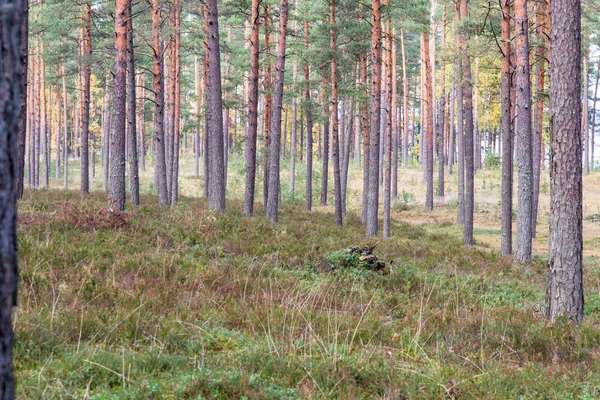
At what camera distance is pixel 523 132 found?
1317 centimetres

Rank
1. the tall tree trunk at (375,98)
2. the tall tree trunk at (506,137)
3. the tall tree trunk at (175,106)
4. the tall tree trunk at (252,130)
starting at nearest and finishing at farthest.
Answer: the tall tree trunk at (506,137) → the tall tree trunk at (375,98) → the tall tree trunk at (252,130) → the tall tree trunk at (175,106)

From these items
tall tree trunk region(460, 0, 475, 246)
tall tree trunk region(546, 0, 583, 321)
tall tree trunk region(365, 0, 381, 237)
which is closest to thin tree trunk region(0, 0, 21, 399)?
tall tree trunk region(546, 0, 583, 321)

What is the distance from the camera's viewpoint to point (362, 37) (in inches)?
907

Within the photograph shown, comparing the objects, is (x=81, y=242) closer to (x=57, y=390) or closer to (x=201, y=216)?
(x=201, y=216)

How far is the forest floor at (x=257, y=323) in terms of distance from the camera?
389cm

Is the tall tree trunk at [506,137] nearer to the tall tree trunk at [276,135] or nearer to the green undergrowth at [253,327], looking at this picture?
the green undergrowth at [253,327]

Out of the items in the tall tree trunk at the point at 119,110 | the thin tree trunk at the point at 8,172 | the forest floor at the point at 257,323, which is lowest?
the forest floor at the point at 257,323

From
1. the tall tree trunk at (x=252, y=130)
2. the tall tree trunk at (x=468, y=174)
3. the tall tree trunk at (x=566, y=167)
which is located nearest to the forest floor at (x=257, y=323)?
the tall tree trunk at (x=566, y=167)

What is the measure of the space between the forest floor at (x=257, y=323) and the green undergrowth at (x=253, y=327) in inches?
0.8

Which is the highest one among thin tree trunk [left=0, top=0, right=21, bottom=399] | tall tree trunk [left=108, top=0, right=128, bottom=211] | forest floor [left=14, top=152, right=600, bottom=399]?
tall tree trunk [left=108, top=0, right=128, bottom=211]

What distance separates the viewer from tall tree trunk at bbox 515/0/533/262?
13125 millimetres

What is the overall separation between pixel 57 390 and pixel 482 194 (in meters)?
32.0

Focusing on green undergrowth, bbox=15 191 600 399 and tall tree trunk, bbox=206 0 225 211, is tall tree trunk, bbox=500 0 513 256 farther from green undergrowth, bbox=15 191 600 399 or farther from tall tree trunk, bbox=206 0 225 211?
tall tree trunk, bbox=206 0 225 211

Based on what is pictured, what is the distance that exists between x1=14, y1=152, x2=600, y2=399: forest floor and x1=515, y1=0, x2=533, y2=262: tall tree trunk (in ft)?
7.72
